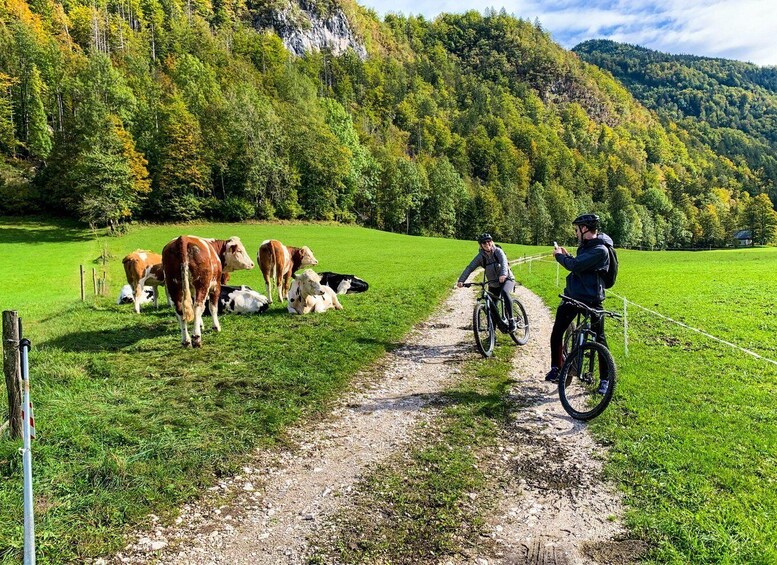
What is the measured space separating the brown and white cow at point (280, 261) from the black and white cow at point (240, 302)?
70.3 inches

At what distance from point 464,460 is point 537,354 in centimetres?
557

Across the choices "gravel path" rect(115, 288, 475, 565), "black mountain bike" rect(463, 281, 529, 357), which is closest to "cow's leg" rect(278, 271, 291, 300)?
"black mountain bike" rect(463, 281, 529, 357)

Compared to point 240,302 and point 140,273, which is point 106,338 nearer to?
point 240,302

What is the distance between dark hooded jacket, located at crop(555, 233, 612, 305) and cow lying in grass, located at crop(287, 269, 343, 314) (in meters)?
8.78

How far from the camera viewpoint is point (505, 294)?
1085cm

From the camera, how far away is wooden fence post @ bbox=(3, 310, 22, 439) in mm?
4801

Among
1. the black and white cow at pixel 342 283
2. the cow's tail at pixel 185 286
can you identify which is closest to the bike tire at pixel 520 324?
the cow's tail at pixel 185 286

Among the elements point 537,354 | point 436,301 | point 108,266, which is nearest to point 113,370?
point 537,354

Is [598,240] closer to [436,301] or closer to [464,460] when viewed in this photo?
[464,460]

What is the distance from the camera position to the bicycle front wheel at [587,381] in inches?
265

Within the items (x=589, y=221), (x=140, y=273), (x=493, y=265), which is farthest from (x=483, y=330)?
(x=140, y=273)

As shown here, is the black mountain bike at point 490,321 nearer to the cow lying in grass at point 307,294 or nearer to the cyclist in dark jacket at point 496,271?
the cyclist in dark jacket at point 496,271

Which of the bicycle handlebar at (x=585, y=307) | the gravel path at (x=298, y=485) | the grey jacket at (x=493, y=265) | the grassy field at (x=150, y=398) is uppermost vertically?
the grey jacket at (x=493, y=265)

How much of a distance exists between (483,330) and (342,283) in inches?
392
